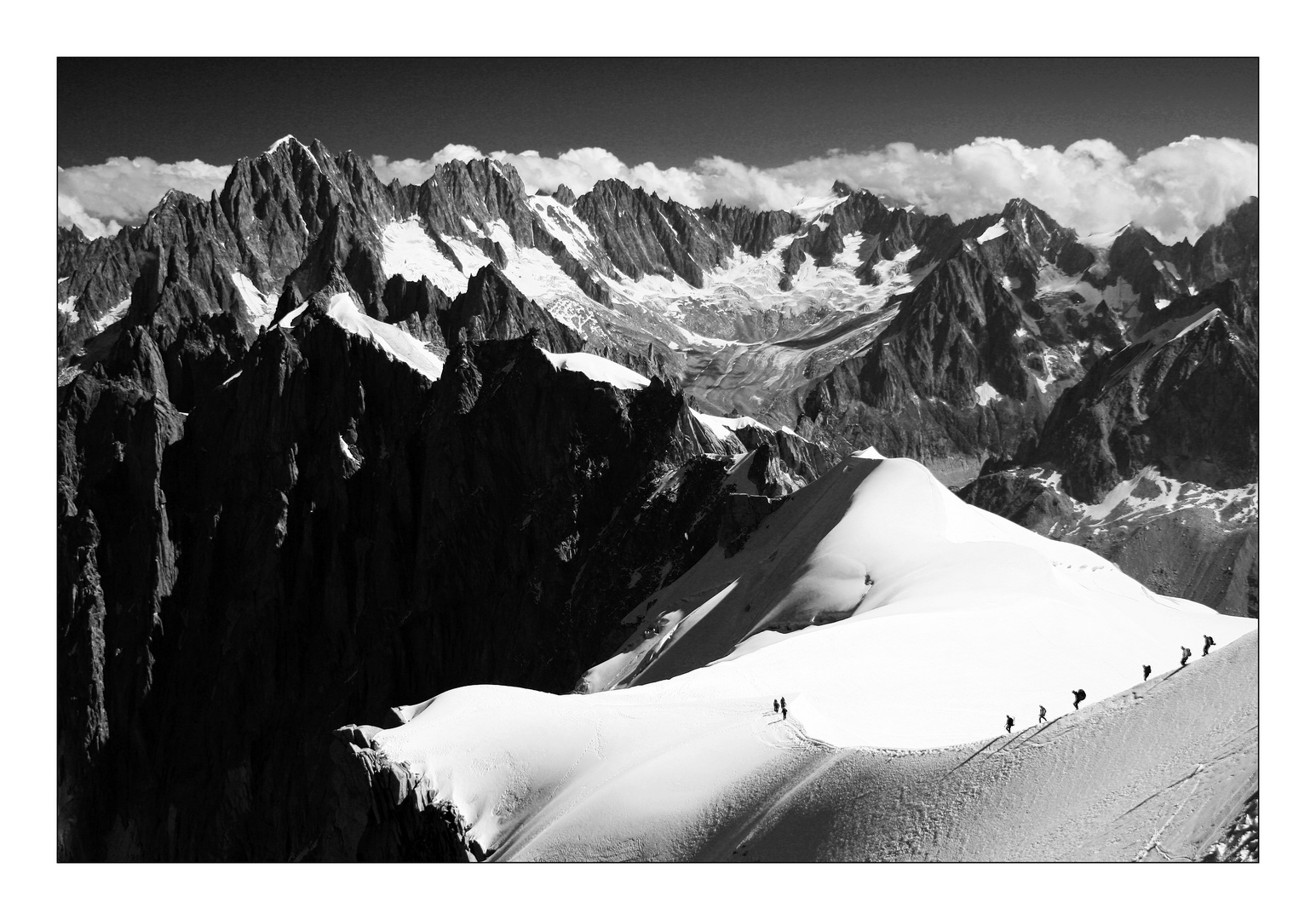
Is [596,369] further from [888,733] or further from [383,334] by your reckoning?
[888,733]

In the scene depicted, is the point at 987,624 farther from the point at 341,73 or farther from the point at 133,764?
the point at 133,764

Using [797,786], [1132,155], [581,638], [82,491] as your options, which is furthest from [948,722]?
[82,491]

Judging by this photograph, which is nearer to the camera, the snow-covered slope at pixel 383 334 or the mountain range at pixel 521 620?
the mountain range at pixel 521 620

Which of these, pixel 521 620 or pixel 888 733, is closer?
pixel 888 733

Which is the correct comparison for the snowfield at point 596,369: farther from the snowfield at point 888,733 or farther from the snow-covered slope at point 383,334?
the snowfield at point 888,733

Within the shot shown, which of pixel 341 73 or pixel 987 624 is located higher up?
pixel 341 73

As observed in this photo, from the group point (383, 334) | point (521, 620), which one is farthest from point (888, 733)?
point (383, 334)

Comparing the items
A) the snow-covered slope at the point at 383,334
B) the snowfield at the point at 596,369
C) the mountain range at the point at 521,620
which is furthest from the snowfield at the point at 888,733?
the snow-covered slope at the point at 383,334

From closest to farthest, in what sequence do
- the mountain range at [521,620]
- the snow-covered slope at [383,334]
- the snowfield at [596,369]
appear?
the mountain range at [521,620] → the snowfield at [596,369] → the snow-covered slope at [383,334]
